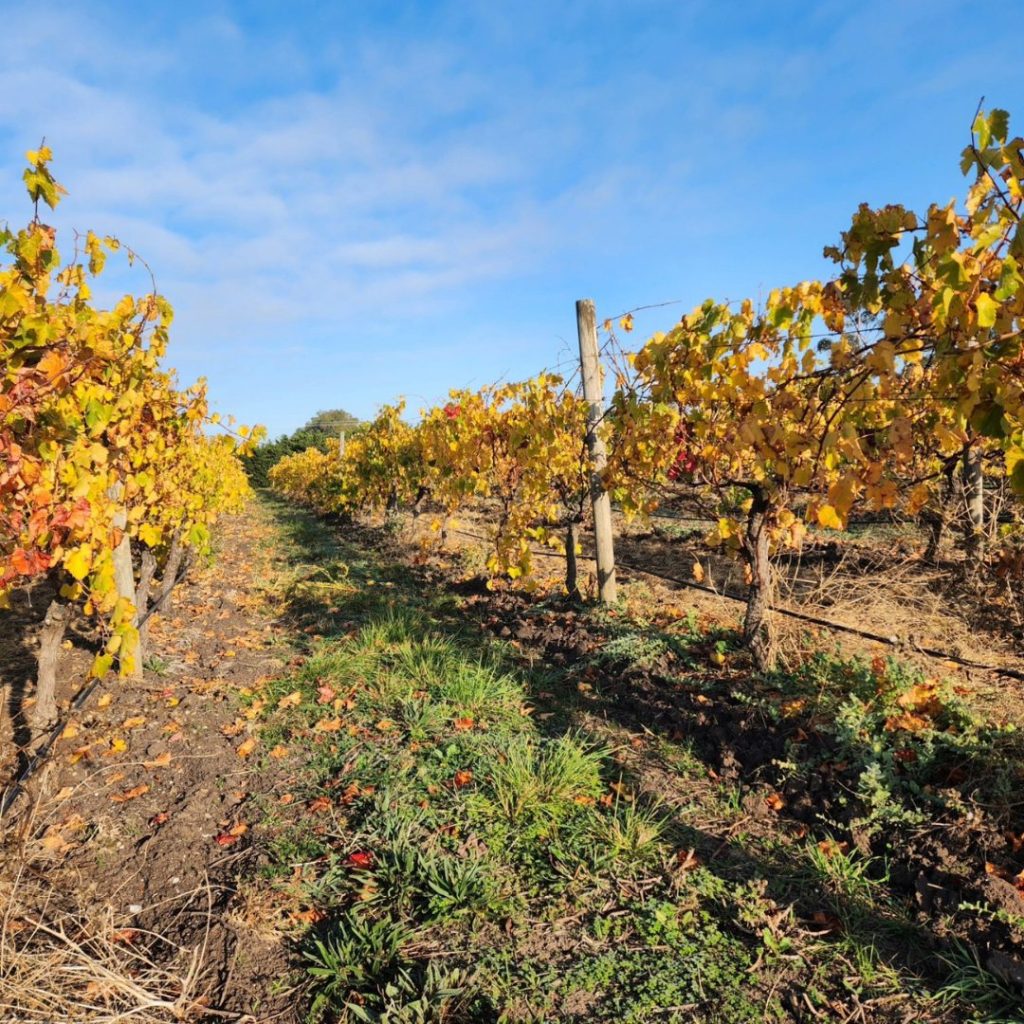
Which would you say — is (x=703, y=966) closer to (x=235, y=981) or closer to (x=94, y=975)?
(x=235, y=981)

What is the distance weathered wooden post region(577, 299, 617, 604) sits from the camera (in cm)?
579

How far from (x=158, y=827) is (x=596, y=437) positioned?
166 inches

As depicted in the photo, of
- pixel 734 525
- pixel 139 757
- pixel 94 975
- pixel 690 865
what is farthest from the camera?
pixel 734 525

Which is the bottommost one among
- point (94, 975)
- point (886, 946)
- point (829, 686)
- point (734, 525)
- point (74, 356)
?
point (886, 946)

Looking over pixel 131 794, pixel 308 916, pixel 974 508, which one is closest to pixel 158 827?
pixel 131 794

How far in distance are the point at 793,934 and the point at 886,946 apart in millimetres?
293

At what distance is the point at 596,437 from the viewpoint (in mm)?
5879

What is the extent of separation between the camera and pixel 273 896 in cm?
253

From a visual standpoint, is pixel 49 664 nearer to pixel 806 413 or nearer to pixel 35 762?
pixel 35 762

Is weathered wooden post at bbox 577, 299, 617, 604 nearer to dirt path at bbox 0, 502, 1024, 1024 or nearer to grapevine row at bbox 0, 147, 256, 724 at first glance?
dirt path at bbox 0, 502, 1024, 1024

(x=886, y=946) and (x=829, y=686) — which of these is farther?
(x=829, y=686)

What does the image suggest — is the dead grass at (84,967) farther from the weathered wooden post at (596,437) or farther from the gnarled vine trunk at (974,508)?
the gnarled vine trunk at (974,508)

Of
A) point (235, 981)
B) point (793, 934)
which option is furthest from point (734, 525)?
point (235, 981)

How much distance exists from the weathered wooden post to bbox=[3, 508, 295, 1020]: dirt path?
9.01 ft
